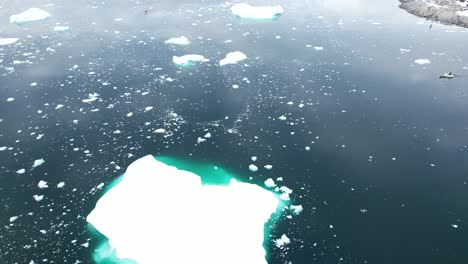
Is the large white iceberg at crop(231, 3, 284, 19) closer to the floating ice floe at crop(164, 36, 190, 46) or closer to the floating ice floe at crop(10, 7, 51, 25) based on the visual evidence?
the floating ice floe at crop(164, 36, 190, 46)

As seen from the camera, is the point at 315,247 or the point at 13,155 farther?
the point at 13,155

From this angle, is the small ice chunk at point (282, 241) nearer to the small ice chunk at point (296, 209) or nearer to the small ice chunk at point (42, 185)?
the small ice chunk at point (296, 209)

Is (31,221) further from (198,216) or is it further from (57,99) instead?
(57,99)

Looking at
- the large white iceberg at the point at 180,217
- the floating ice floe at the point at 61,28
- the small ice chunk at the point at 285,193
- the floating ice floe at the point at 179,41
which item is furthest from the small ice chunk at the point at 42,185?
the floating ice floe at the point at 61,28

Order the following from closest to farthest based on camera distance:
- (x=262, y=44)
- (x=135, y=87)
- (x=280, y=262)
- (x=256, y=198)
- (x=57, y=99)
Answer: (x=280, y=262)
(x=256, y=198)
(x=57, y=99)
(x=135, y=87)
(x=262, y=44)

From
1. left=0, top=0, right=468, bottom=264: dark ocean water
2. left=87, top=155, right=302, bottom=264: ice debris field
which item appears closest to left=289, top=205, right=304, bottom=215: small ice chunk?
left=87, top=155, right=302, bottom=264: ice debris field

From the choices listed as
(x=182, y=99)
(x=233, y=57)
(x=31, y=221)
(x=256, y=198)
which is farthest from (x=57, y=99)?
(x=256, y=198)

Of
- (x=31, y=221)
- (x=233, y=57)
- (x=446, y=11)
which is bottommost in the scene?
(x=31, y=221)

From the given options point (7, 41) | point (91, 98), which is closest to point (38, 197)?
point (91, 98)

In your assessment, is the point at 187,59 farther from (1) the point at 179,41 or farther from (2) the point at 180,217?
(2) the point at 180,217
